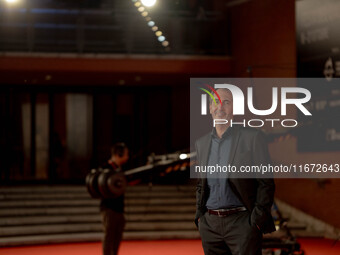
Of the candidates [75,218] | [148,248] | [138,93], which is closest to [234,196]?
[148,248]

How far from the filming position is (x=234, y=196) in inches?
139

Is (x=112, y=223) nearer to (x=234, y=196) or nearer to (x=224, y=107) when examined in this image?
(x=234, y=196)

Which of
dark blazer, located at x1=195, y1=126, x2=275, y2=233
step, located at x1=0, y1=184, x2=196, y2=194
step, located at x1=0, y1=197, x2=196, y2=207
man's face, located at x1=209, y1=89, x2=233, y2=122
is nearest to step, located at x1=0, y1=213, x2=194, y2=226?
step, located at x1=0, y1=197, x2=196, y2=207

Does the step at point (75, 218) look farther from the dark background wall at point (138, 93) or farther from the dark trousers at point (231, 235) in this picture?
the dark trousers at point (231, 235)

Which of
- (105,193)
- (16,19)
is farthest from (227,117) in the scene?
(16,19)

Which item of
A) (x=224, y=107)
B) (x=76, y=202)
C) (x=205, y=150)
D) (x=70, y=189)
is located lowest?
(x=76, y=202)

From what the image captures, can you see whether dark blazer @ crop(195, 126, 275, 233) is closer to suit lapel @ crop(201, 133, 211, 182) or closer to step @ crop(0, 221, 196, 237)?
suit lapel @ crop(201, 133, 211, 182)

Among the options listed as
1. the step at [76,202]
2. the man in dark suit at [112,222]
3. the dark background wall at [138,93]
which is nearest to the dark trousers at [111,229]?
the man in dark suit at [112,222]

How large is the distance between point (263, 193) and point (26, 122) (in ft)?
42.7

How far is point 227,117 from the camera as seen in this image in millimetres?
3605

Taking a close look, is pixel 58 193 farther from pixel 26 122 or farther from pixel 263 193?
pixel 263 193

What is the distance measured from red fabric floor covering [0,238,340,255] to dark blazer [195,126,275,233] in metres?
5.89

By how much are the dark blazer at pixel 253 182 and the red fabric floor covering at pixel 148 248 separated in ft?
19.3

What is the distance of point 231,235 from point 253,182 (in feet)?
1.19
